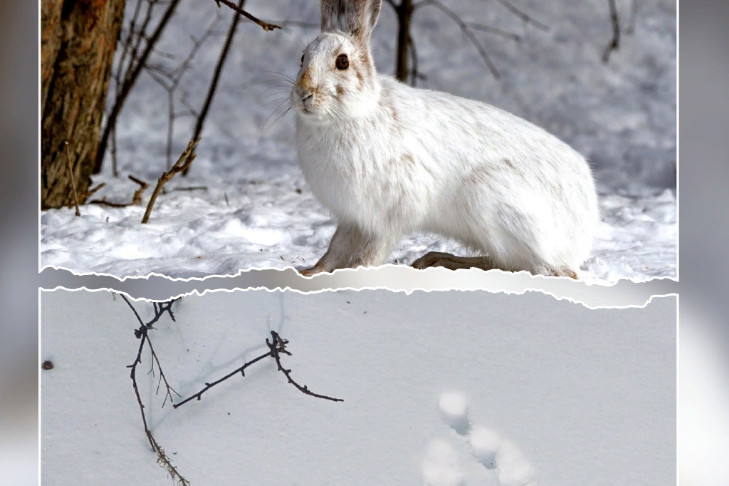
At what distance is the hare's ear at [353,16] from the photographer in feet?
8.95

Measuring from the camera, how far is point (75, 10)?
3820 mm

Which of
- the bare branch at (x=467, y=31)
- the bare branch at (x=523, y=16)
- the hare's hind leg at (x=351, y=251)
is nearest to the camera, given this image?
the hare's hind leg at (x=351, y=251)

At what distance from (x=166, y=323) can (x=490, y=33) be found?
2717 mm

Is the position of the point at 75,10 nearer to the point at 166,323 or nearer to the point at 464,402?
the point at 166,323

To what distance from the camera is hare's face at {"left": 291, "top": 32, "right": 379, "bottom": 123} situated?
8.64ft

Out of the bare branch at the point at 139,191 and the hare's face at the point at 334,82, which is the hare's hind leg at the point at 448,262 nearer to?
the hare's face at the point at 334,82

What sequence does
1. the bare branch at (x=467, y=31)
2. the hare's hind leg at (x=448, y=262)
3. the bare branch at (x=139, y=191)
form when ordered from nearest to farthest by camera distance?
the hare's hind leg at (x=448, y=262)
the bare branch at (x=139, y=191)
the bare branch at (x=467, y=31)

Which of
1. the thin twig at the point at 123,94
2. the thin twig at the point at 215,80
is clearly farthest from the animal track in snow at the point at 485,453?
the thin twig at the point at 123,94

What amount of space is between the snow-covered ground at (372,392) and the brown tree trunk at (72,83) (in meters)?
1.16

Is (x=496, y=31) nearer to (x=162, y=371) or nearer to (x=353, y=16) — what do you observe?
(x=353, y=16)

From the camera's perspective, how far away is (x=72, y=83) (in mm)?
3908

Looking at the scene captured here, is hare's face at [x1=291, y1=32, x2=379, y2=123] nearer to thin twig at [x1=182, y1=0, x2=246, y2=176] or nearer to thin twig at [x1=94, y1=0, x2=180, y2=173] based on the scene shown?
thin twig at [x1=182, y1=0, x2=246, y2=176]

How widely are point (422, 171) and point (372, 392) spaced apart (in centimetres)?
57

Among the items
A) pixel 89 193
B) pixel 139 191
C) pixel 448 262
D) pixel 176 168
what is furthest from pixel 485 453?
pixel 89 193
